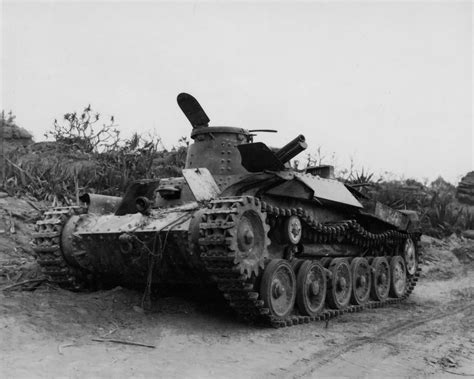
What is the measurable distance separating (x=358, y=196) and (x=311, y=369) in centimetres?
639

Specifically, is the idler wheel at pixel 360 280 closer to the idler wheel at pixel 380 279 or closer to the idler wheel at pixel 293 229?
the idler wheel at pixel 380 279

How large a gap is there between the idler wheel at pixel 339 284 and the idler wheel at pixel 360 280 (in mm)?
238

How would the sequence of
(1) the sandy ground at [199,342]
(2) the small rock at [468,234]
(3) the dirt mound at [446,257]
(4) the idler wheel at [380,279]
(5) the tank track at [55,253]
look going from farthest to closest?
(2) the small rock at [468,234] → (3) the dirt mound at [446,257] → (4) the idler wheel at [380,279] → (5) the tank track at [55,253] → (1) the sandy ground at [199,342]

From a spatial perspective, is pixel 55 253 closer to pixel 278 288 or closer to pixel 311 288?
pixel 278 288

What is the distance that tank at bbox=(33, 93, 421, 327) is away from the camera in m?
7.69

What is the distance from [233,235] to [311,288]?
2.49 meters

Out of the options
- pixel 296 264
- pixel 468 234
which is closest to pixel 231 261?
pixel 296 264

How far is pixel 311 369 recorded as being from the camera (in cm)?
609

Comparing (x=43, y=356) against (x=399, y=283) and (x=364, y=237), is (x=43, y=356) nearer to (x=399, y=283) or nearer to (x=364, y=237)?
(x=364, y=237)

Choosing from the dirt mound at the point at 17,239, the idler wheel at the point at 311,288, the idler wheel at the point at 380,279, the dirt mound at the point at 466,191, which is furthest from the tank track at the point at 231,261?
the dirt mound at the point at 466,191

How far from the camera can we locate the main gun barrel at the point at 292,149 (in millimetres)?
8786

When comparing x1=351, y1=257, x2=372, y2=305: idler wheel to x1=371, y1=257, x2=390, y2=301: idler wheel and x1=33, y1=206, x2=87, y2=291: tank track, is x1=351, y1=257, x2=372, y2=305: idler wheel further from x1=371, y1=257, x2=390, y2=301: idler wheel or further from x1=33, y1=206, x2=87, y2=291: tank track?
x1=33, y1=206, x2=87, y2=291: tank track

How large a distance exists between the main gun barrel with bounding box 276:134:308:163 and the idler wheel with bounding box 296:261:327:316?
1.63 metres

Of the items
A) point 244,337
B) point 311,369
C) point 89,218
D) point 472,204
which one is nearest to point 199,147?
point 89,218
